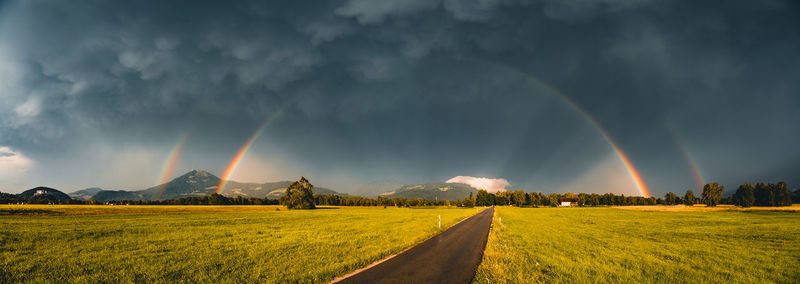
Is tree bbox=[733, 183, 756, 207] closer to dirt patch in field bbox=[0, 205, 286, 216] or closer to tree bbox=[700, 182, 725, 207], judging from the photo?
tree bbox=[700, 182, 725, 207]

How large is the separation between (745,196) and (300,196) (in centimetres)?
18341

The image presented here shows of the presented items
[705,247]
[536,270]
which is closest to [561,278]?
[536,270]

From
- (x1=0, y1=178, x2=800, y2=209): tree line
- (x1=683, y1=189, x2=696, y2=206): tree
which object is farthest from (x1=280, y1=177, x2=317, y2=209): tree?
(x1=683, y1=189, x2=696, y2=206): tree

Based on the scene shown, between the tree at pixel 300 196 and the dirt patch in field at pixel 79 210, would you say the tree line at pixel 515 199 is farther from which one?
the dirt patch in field at pixel 79 210

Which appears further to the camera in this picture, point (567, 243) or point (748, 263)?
point (567, 243)

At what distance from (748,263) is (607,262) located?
19.4 feet

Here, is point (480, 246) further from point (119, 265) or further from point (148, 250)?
point (148, 250)

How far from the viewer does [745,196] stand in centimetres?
11950

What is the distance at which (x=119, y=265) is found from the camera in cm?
1167

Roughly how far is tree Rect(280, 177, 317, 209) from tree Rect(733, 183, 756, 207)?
180 meters

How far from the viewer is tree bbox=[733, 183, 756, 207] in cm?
11812

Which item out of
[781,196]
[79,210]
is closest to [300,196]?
[79,210]

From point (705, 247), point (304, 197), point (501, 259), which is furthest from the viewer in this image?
point (304, 197)

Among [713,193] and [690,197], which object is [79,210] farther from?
[690,197]
